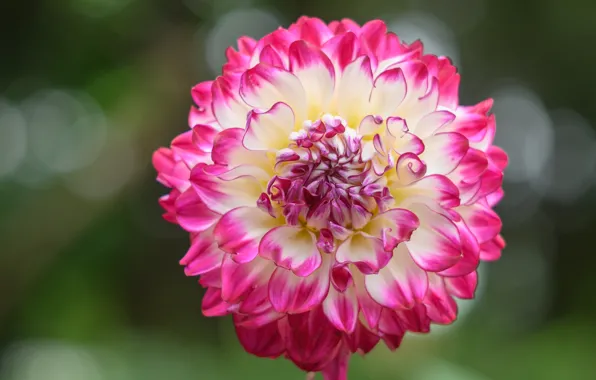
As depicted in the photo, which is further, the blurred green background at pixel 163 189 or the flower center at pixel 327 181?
the blurred green background at pixel 163 189

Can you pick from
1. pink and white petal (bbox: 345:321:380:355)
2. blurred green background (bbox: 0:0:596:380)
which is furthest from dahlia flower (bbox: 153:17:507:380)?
blurred green background (bbox: 0:0:596:380)

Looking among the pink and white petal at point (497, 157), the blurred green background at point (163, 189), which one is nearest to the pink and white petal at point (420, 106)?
the pink and white petal at point (497, 157)

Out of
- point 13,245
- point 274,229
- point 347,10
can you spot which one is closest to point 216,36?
point 347,10

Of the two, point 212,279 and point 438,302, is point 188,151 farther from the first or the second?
point 438,302

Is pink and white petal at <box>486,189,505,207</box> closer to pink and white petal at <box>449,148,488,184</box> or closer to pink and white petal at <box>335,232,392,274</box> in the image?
pink and white petal at <box>449,148,488,184</box>

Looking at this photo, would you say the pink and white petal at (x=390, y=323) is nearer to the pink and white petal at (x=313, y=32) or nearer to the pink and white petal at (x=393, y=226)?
the pink and white petal at (x=393, y=226)

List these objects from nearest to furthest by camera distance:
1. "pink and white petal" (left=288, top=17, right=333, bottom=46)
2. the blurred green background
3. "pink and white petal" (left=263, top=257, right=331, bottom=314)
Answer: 1. "pink and white petal" (left=263, top=257, right=331, bottom=314)
2. "pink and white petal" (left=288, top=17, right=333, bottom=46)
3. the blurred green background
